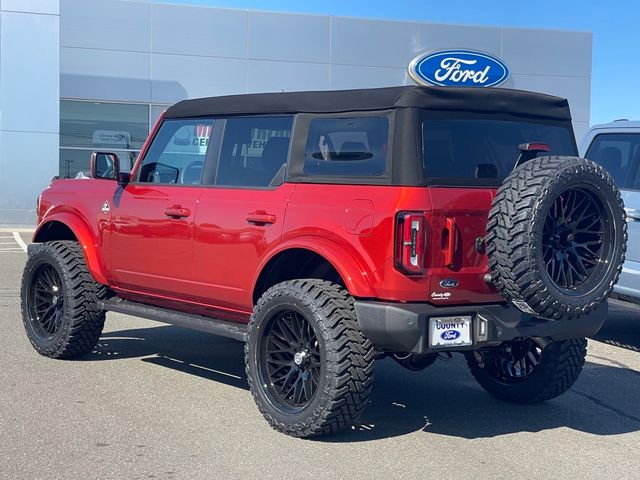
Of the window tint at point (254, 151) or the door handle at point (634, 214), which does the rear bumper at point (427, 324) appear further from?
the door handle at point (634, 214)

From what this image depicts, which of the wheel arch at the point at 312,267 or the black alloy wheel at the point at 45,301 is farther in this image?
the black alloy wheel at the point at 45,301

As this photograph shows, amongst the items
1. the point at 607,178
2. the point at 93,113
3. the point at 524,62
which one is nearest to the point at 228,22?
the point at 93,113

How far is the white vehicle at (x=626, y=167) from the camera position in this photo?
8.11m

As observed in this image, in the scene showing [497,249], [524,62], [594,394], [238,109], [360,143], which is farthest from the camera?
[524,62]

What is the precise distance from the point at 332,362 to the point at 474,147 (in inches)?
60.3

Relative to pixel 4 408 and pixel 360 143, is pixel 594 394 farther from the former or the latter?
pixel 4 408

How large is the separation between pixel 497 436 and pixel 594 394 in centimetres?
153

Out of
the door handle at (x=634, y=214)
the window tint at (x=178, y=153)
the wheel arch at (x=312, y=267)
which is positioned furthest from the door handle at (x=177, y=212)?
the door handle at (x=634, y=214)

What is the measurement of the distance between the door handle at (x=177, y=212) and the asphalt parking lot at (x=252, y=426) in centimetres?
123

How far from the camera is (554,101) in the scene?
18.5 feet

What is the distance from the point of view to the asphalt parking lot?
458 cm

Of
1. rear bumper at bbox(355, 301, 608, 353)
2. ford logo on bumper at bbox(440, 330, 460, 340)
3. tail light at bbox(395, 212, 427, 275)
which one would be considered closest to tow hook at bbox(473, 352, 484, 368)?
rear bumper at bbox(355, 301, 608, 353)

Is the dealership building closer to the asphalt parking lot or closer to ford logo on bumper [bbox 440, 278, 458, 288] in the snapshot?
the asphalt parking lot

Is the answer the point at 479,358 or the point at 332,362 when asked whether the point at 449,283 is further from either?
the point at 479,358
